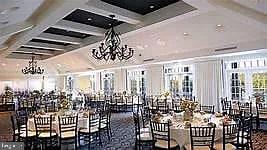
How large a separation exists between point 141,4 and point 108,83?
468 inches

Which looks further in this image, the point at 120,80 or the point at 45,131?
the point at 120,80

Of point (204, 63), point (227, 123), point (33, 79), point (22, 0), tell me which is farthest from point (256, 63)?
point (33, 79)

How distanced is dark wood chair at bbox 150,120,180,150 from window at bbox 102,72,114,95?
1274cm

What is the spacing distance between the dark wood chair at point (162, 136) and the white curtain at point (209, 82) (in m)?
6.99

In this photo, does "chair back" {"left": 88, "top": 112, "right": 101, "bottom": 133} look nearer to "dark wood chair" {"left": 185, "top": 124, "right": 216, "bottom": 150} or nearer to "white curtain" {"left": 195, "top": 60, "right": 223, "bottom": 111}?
"dark wood chair" {"left": 185, "top": 124, "right": 216, "bottom": 150}

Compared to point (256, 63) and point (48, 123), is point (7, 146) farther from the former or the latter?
point (256, 63)

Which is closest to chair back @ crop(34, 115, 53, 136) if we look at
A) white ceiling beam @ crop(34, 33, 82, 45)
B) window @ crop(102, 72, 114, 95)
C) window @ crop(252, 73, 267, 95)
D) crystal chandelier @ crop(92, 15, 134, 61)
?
crystal chandelier @ crop(92, 15, 134, 61)

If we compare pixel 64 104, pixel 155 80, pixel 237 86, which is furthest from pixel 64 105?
pixel 155 80

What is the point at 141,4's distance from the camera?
7051 millimetres

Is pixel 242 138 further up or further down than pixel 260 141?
further up

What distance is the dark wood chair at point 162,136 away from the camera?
16.0 ft

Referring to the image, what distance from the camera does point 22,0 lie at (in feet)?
12.7

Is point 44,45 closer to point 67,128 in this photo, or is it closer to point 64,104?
point 64,104

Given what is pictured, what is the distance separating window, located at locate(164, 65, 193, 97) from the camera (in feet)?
43.0
